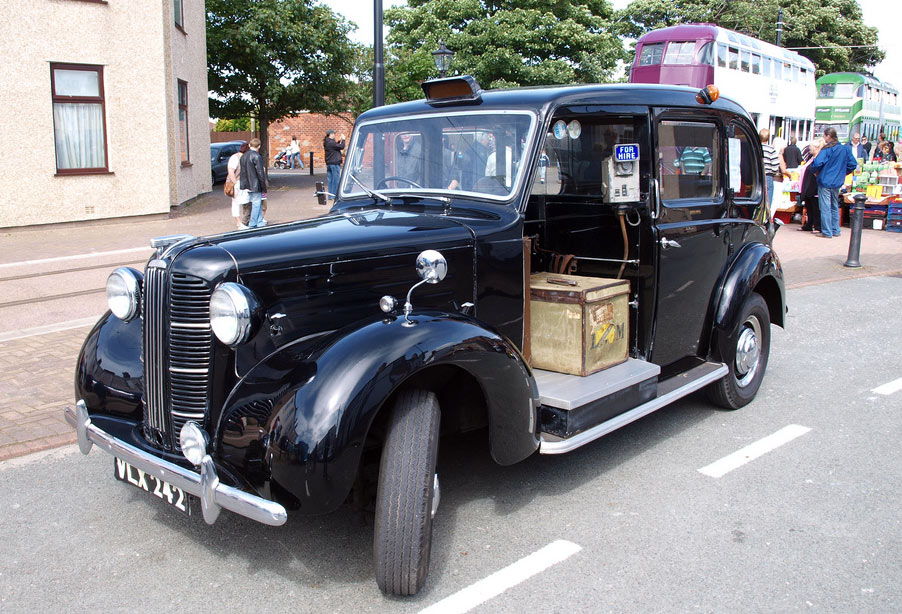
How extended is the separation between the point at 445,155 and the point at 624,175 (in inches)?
39.2

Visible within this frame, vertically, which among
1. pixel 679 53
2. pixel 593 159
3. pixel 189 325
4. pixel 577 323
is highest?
pixel 679 53

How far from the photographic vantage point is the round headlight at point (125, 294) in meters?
3.39

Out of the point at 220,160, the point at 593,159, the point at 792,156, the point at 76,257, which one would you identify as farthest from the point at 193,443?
the point at 220,160

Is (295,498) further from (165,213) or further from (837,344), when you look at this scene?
(165,213)

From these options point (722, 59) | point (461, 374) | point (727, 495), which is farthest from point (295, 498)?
point (722, 59)

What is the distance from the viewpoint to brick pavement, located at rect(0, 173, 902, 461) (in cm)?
475

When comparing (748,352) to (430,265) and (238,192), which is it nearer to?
(430,265)

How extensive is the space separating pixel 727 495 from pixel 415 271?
200cm

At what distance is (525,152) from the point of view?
12.6ft

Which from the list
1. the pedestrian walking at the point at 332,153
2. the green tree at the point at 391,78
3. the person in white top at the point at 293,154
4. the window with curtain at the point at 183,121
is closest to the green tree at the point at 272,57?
the green tree at the point at 391,78

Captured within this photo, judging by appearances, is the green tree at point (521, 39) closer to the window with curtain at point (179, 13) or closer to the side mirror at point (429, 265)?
the window with curtain at point (179, 13)

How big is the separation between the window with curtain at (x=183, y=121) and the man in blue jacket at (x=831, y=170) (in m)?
13.3

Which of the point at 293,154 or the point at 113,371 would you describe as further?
the point at 293,154

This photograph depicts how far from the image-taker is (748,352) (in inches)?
204
